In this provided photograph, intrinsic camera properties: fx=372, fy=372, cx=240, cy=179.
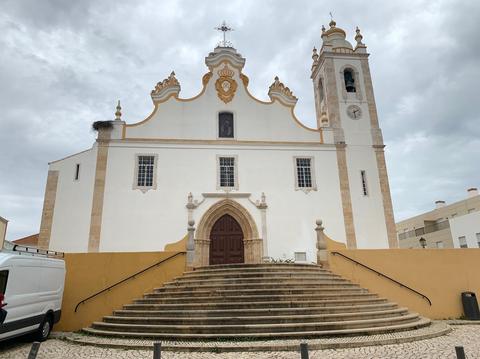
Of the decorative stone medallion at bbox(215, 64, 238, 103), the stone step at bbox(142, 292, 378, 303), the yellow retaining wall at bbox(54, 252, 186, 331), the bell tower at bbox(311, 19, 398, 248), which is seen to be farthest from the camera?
the decorative stone medallion at bbox(215, 64, 238, 103)

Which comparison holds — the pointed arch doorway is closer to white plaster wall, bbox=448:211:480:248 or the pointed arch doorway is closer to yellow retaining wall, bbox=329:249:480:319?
yellow retaining wall, bbox=329:249:480:319

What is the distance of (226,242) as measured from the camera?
46.9 ft

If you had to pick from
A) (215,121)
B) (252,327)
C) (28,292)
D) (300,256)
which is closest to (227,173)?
(215,121)

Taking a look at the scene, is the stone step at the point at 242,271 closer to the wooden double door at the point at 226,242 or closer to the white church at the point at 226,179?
the white church at the point at 226,179

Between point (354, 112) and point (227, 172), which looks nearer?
point (227, 172)

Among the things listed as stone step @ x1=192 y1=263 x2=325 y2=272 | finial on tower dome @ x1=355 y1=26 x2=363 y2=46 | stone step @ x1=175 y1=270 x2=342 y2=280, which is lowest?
stone step @ x1=175 y1=270 x2=342 y2=280

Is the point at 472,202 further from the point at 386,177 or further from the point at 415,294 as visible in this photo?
the point at 415,294

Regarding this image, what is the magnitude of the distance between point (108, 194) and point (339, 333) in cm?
1027

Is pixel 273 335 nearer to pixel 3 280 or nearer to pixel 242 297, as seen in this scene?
pixel 242 297

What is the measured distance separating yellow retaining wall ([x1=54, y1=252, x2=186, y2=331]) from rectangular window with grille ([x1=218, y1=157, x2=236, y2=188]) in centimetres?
487

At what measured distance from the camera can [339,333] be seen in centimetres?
702

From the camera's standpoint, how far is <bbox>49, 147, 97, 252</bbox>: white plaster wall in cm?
1361

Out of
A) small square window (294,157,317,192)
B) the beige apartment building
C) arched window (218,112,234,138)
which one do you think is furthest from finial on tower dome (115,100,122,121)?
the beige apartment building

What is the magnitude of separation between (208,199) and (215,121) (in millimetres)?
3482
